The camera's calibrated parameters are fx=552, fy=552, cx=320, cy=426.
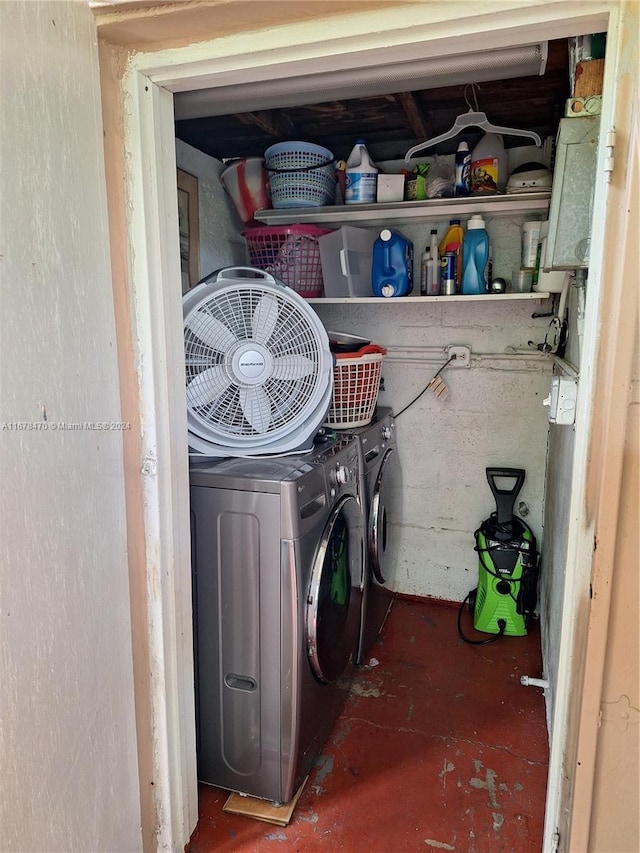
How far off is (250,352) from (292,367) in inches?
6.1

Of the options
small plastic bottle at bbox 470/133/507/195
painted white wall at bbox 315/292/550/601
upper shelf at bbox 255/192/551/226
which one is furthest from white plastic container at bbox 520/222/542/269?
painted white wall at bbox 315/292/550/601

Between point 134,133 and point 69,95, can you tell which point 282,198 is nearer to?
point 134,133

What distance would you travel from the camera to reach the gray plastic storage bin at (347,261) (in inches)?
98.0

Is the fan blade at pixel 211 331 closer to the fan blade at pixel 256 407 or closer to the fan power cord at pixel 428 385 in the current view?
the fan blade at pixel 256 407

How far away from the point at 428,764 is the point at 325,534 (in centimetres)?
91

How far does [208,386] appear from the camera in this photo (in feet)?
5.96

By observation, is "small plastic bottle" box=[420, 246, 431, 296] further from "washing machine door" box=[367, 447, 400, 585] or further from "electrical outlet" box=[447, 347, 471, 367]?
"washing machine door" box=[367, 447, 400, 585]

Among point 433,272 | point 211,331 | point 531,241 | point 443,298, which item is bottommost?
point 211,331

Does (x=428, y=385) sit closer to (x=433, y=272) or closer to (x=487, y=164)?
(x=433, y=272)

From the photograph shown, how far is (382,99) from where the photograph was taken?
205 cm

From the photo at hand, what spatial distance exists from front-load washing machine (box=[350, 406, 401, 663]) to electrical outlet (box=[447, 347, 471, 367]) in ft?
1.38

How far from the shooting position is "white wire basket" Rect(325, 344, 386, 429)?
2205mm

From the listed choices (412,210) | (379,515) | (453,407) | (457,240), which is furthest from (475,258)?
(379,515)

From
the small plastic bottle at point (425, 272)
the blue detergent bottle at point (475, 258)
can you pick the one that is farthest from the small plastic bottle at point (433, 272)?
the blue detergent bottle at point (475, 258)
